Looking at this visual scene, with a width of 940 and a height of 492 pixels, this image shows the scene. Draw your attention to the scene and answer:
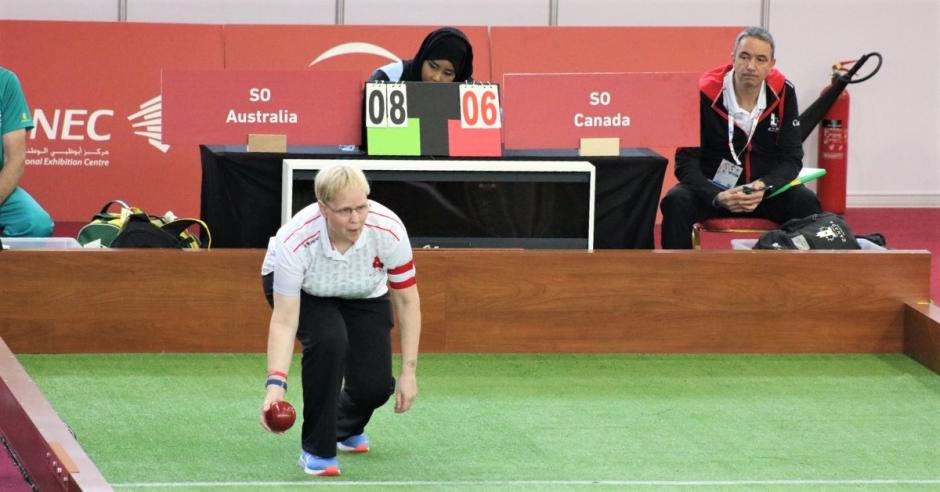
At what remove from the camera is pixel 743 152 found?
21.8 ft

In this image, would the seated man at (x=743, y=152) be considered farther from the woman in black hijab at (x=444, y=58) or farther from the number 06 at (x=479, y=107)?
the woman in black hijab at (x=444, y=58)

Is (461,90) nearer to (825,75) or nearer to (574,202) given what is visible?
(574,202)

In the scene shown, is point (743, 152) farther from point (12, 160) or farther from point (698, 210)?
point (12, 160)

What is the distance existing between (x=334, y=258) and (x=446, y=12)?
5687 mm

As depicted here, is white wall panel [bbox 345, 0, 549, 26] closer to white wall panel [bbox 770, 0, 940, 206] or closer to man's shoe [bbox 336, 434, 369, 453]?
white wall panel [bbox 770, 0, 940, 206]

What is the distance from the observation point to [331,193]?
391 cm

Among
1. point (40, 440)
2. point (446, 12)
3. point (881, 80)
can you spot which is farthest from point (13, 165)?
point (881, 80)

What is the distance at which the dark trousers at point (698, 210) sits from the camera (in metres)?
6.45

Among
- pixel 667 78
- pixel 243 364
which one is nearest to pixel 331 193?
pixel 243 364

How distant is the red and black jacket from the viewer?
6605 mm

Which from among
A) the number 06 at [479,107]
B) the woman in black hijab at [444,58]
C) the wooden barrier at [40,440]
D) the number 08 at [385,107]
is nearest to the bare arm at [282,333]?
the wooden barrier at [40,440]

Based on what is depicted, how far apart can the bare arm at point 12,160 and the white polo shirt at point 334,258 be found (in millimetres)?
2623

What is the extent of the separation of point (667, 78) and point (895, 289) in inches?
49.3

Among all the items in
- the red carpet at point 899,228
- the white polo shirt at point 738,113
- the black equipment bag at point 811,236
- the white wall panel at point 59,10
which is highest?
the white wall panel at point 59,10
